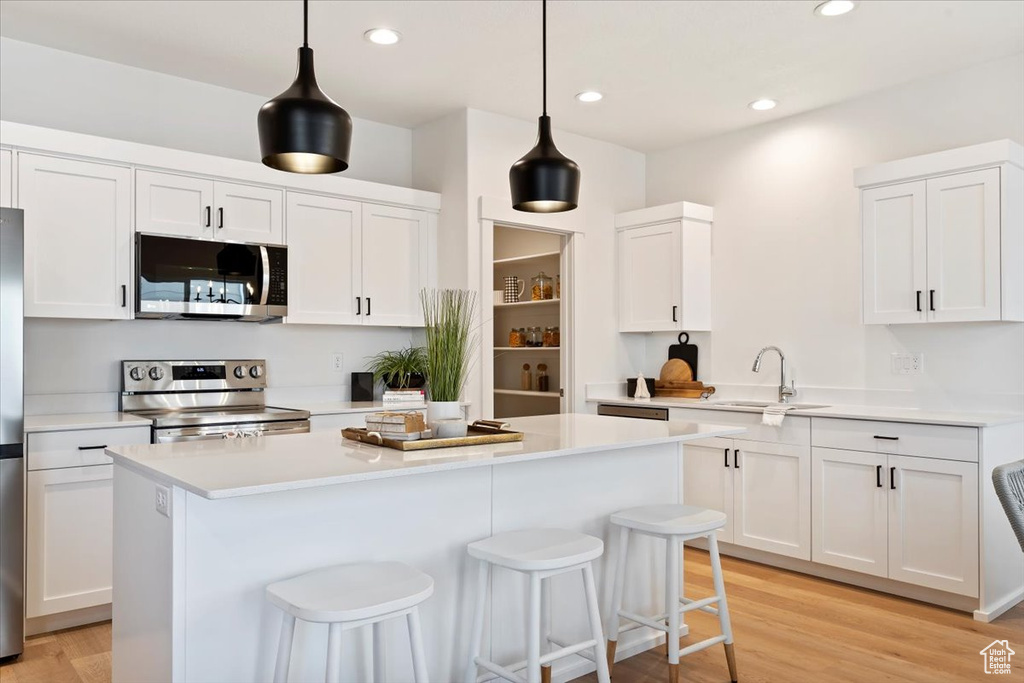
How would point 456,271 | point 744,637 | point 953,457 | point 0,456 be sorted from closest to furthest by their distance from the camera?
point 0,456, point 744,637, point 953,457, point 456,271

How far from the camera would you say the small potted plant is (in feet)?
15.0

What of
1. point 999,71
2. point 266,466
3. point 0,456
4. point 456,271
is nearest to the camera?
point 266,466

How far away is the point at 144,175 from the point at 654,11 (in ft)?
8.35

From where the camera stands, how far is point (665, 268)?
510 centimetres

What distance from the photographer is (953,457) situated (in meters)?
3.45

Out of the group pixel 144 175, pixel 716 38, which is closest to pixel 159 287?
pixel 144 175

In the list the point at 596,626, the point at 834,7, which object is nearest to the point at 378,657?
the point at 596,626

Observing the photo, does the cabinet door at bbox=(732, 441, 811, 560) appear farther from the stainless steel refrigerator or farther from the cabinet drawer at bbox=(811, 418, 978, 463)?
the stainless steel refrigerator

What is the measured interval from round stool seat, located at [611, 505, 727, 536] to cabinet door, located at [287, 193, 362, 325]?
2.24m

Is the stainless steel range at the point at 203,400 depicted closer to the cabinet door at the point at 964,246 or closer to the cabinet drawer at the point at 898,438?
the cabinet drawer at the point at 898,438

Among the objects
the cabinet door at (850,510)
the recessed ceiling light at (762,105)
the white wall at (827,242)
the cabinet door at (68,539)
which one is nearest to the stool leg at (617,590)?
the cabinet door at (850,510)

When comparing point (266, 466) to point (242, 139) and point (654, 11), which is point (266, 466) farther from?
point (242, 139)

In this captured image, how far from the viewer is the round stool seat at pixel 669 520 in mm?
2594

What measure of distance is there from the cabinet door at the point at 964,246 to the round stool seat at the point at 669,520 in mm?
1921
